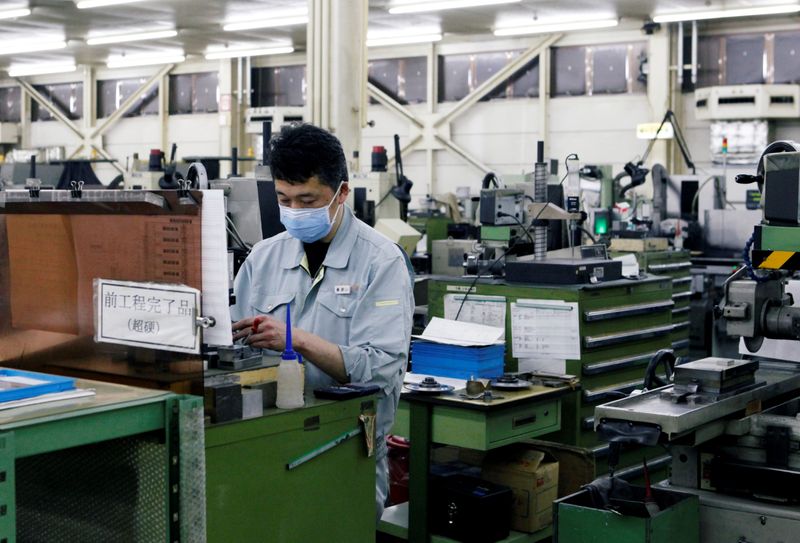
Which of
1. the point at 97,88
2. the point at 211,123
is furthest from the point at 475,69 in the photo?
the point at 97,88

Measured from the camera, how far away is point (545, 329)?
3553mm

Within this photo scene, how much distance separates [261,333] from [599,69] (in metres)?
8.56

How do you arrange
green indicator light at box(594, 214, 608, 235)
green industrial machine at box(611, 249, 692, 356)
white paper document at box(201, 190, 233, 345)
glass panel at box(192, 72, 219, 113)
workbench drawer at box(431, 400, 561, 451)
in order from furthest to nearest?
glass panel at box(192, 72, 219, 113) → green indicator light at box(594, 214, 608, 235) → green industrial machine at box(611, 249, 692, 356) → workbench drawer at box(431, 400, 561, 451) → white paper document at box(201, 190, 233, 345)

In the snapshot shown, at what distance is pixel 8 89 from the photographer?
561 inches

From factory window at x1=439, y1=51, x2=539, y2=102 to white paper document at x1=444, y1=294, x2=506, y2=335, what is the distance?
687 cm

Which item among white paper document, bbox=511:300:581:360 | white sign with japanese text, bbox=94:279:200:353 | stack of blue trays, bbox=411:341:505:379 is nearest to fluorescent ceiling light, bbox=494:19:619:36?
white paper document, bbox=511:300:581:360

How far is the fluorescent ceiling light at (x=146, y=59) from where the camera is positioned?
12.0m

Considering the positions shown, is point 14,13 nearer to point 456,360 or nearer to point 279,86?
point 279,86

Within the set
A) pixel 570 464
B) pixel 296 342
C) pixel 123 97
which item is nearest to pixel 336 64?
pixel 570 464

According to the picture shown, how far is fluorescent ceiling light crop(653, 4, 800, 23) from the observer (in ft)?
27.9

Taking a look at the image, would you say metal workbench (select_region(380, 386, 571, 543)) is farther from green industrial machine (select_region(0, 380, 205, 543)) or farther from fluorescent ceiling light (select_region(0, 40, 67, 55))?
fluorescent ceiling light (select_region(0, 40, 67, 55))

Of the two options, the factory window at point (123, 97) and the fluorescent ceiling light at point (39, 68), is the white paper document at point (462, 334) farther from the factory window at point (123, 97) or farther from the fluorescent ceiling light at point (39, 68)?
the fluorescent ceiling light at point (39, 68)

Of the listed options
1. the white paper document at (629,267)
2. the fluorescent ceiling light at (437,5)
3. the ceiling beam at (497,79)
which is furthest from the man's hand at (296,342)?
the ceiling beam at (497,79)

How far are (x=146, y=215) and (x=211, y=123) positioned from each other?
36.4ft
